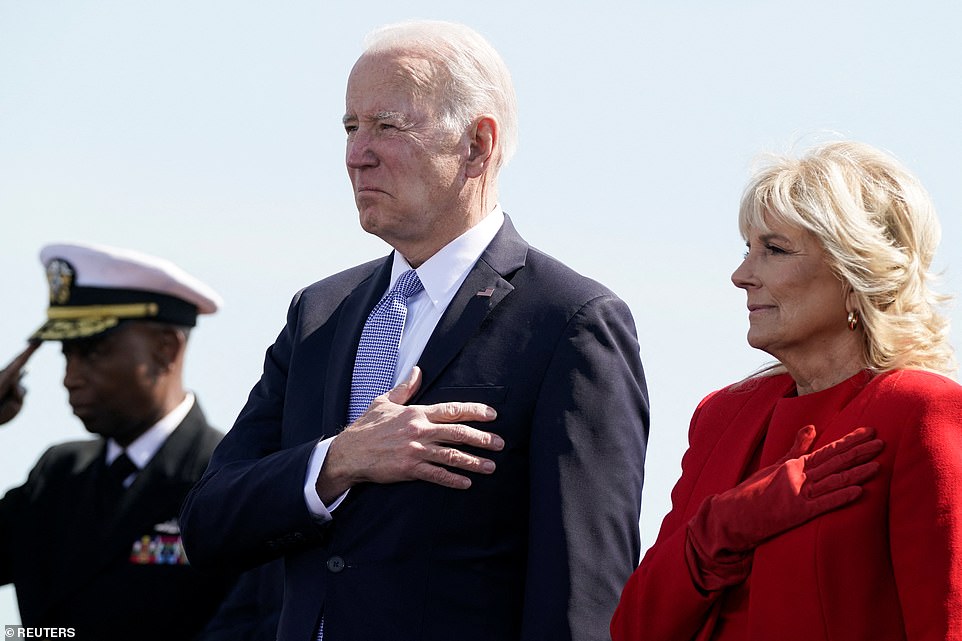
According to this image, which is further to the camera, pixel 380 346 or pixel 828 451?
pixel 380 346

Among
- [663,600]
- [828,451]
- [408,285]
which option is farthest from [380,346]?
[828,451]

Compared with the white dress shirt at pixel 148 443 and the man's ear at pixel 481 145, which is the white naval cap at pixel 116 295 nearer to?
the white dress shirt at pixel 148 443

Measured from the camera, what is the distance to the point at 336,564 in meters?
3.43

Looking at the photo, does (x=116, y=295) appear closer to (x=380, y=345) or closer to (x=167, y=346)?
(x=167, y=346)

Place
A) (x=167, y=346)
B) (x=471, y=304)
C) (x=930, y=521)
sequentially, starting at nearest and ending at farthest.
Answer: (x=930, y=521) < (x=471, y=304) < (x=167, y=346)

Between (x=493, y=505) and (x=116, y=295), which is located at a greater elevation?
(x=116, y=295)

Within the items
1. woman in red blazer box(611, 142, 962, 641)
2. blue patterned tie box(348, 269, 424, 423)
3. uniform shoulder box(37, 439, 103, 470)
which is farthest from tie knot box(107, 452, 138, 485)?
woman in red blazer box(611, 142, 962, 641)

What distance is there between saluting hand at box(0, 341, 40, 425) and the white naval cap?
0.10 metres

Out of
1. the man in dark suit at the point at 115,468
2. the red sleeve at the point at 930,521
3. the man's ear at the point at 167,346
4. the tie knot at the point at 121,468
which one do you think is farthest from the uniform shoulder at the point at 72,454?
the red sleeve at the point at 930,521

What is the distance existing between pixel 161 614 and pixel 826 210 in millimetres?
3237

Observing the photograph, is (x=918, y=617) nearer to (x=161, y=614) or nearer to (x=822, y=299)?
(x=822, y=299)

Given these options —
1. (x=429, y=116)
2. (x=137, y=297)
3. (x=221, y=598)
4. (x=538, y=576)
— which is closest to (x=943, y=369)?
(x=538, y=576)

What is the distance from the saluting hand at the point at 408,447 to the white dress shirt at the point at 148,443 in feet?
8.90

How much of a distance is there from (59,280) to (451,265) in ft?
10.8
